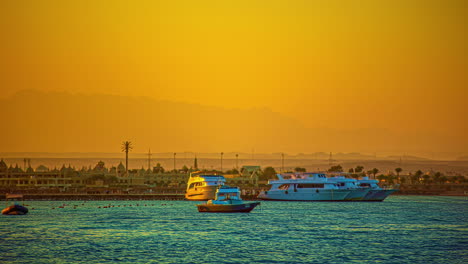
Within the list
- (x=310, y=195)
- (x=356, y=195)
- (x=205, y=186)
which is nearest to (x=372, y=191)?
(x=356, y=195)

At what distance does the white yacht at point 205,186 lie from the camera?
161 meters

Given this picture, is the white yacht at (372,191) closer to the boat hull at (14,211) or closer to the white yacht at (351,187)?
the white yacht at (351,187)

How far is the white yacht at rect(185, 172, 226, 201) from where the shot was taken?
6353 inches

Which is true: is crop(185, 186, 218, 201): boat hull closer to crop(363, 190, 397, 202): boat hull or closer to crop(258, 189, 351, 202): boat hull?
crop(258, 189, 351, 202): boat hull

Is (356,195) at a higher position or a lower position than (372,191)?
lower

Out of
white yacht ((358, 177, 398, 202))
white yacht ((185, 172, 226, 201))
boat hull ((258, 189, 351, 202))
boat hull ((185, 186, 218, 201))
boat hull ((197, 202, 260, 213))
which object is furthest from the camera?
white yacht ((185, 172, 226, 201))

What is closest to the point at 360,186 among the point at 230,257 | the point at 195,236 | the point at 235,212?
the point at 235,212

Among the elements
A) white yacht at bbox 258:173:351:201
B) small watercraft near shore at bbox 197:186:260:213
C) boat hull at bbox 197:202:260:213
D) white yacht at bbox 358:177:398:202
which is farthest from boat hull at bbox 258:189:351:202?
boat hull at bbox 197:202:260:213

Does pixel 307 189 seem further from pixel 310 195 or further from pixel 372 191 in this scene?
pixel 372 191

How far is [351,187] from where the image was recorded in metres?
158

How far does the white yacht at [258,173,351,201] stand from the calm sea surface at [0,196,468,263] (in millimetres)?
55200

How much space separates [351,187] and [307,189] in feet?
34.3

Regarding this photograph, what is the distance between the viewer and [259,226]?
83750 millimetres

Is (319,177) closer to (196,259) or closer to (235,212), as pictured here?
(235,212)
